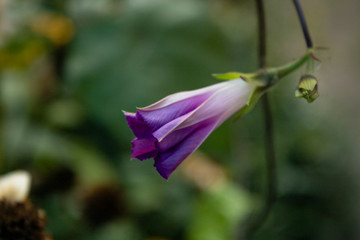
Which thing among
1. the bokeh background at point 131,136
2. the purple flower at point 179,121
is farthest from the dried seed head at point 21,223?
the bokeh background at point 131,136

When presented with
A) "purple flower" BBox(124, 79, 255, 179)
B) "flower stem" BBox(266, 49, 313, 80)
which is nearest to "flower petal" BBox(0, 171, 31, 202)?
"purple flower" BBox(124, 79, 255, 179)

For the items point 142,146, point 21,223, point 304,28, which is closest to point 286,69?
point 304,28

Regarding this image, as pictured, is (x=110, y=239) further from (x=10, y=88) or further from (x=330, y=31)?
(x=330, y=31)

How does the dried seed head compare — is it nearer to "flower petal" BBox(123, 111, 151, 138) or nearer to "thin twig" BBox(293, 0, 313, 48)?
"flower petal" BBox(123, 111, 151, 138)

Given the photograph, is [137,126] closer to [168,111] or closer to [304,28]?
[168,111]

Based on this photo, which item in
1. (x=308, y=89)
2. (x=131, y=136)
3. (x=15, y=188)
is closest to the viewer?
(x=308, y=89)

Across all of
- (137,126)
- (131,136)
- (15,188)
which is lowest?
(131,136)
